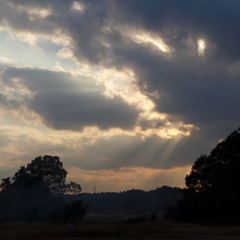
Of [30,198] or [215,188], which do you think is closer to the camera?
[215,188]

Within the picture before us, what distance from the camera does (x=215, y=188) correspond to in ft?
155

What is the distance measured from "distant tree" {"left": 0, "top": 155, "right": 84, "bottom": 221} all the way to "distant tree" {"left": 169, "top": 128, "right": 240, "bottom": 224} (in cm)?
2321

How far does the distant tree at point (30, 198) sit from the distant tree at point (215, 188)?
23207 millimetres

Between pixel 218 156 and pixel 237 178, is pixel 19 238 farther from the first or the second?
pixel 218 156

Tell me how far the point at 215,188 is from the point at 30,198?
34.6 meters

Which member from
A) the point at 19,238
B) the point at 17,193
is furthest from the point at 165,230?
the point at 17,193

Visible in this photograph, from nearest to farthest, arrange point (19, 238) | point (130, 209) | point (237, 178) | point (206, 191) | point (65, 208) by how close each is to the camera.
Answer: point (19, 238)
point (237, 178)
point (206, 191)
point (65, 208)
point (130, 209)

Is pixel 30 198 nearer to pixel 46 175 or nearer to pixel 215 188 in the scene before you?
pixel 46 175

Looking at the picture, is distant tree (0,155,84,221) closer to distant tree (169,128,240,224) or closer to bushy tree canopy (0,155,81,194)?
bushy tree canopy (0,155,81,194)

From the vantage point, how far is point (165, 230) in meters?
30.0

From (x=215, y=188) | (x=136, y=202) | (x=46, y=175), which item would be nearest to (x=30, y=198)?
(x=46, y=175)

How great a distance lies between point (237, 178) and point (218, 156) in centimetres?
588

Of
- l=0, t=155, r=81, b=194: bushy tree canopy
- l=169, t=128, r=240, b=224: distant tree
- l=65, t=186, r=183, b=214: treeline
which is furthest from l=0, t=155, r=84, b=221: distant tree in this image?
l=65, t=186, r=183, b=214: treeline

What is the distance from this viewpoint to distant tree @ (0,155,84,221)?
61938mm
